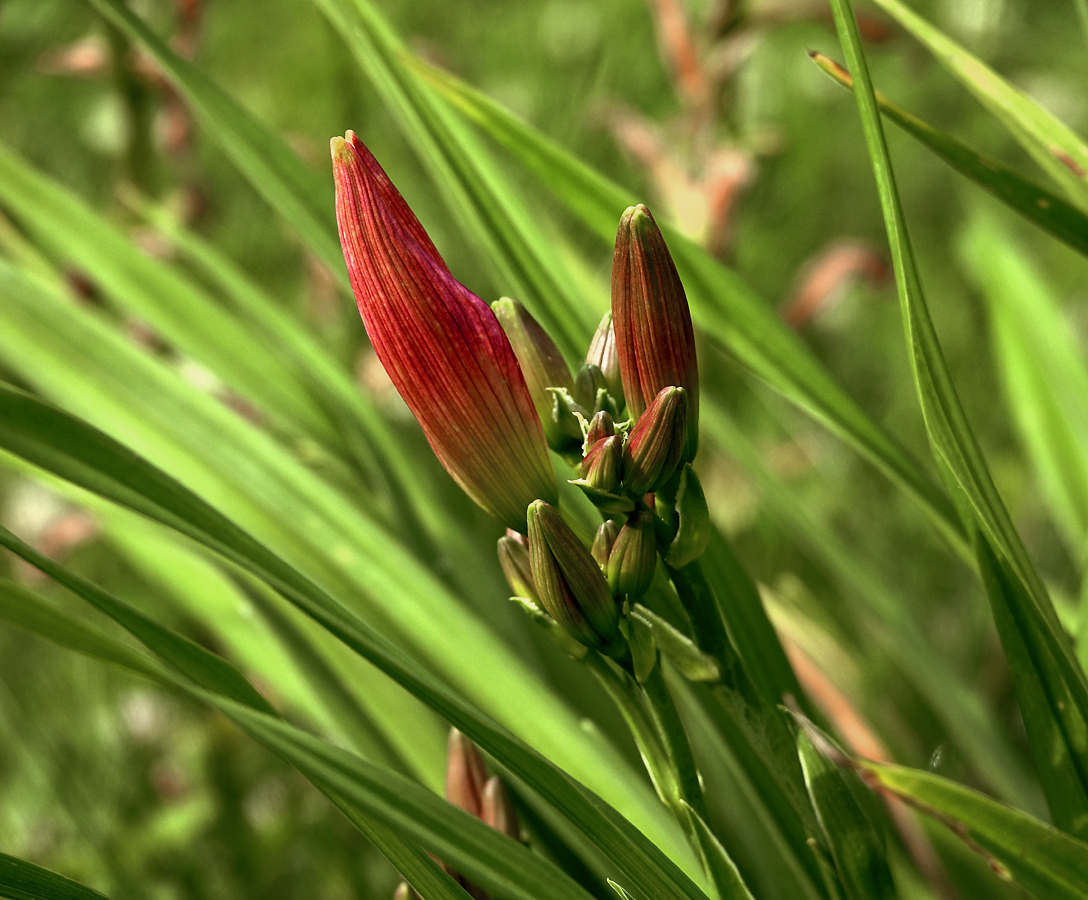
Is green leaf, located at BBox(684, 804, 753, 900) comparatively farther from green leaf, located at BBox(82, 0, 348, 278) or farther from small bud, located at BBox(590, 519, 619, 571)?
green leaf, located at BBox(82, 0, 348, 278)

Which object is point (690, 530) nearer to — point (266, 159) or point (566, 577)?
point (566, 577)

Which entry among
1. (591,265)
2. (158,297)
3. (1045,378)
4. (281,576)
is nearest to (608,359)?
(281,576)

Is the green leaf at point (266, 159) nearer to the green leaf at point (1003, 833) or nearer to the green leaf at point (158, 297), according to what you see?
the green leaf at point (158, 297)

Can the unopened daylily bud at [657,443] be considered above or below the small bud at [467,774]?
above

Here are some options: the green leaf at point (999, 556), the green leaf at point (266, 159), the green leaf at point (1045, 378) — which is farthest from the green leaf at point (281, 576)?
the green leaf at point (1045, 378)

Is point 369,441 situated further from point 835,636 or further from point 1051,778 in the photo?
point 835,636

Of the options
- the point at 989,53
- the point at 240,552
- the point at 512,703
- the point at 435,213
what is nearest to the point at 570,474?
the point at 512,703

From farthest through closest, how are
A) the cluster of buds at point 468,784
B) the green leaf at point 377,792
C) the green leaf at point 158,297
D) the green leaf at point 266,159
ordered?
the green leaf at point 158,297 → the green leaf at point 266,159 → the cluster of buds at point 468,784 → the green leaf at point 377,792

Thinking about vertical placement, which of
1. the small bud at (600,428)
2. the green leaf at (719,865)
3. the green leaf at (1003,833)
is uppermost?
the small bud at (600,428)
